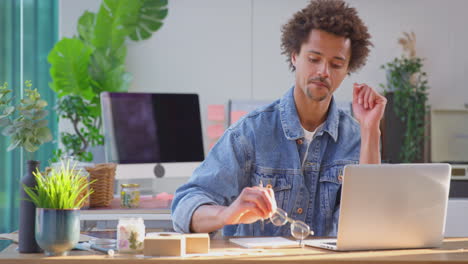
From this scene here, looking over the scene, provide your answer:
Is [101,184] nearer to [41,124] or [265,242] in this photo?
[41,124]

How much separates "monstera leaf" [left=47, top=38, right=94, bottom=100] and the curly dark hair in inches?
89.4

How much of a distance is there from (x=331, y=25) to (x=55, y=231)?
1213mm

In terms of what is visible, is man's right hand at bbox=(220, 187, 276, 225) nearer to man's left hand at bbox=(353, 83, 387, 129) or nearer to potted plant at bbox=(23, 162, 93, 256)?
potted plant at bbox=(23, 162, 93, 256)

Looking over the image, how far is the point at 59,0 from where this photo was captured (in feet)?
16.2

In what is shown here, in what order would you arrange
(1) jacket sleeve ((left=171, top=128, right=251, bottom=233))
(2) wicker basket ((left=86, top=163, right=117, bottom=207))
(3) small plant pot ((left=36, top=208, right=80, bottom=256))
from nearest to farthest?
1. (3) small plant pot ((left=36, top=208, right=80, bottom=256))
2. (1) jacket sleeve ((left=171, top=128, right=251, bottom=233))
3. (2) wicker basket ((left=86, top=163, right=117, bottom=207))

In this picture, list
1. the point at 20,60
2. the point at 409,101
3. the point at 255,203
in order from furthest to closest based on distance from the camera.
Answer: the point at 409,101, the point at 20,60, the point at 255,203

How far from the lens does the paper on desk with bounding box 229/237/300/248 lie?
1.88 meters

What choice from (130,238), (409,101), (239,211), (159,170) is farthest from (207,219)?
(409,101)

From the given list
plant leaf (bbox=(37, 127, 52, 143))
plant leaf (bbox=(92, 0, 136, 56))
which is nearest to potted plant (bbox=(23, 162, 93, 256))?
plant leaf (bbox=(37, 127, 52, 143))

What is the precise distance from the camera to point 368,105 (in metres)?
2.51

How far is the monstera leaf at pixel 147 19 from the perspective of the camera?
15.9 ft

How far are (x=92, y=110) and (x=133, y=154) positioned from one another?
1067 millimetres

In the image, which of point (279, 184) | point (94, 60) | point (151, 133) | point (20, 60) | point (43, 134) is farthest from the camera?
point (94, 60)

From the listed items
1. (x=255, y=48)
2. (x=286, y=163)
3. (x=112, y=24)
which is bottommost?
(x=286, y=163)
